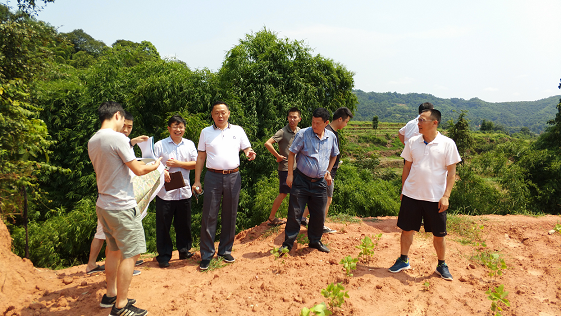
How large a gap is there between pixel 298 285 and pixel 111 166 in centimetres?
224

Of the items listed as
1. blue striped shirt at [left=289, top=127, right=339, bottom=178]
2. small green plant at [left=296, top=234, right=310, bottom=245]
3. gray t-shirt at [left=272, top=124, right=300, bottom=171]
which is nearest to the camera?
blue striped shirt at [left=289, top=127, right=339, bottom=178]

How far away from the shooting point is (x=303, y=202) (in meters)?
4.10

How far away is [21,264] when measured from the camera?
360 centimetres

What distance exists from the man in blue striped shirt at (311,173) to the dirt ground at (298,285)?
460 mm

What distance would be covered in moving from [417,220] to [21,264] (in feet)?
15.0

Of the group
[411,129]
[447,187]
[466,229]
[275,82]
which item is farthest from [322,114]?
[275,82]

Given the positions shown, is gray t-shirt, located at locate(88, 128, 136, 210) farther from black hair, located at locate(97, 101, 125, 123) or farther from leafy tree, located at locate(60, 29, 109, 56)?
leafy tree, located at locate(60, 29, 109, 56)

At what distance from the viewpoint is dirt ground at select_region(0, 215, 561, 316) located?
9.94 feet

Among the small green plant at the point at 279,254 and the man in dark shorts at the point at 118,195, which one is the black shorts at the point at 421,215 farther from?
the man in dark shorts at the point at 118,195

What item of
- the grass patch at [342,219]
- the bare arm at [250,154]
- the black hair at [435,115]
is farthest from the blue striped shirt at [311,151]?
the grass patch at [342,219]

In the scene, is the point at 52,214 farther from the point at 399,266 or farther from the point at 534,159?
the point at 534,159

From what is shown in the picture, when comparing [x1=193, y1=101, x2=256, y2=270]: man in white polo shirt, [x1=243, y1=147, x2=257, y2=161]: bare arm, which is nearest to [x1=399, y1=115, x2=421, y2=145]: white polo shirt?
[x1=243, y1=147, x2=257, y2=161]: bare arm

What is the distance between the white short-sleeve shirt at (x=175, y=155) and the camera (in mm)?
4109

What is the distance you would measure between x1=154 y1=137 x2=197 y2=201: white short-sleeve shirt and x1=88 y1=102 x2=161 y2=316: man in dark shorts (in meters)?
1.24
